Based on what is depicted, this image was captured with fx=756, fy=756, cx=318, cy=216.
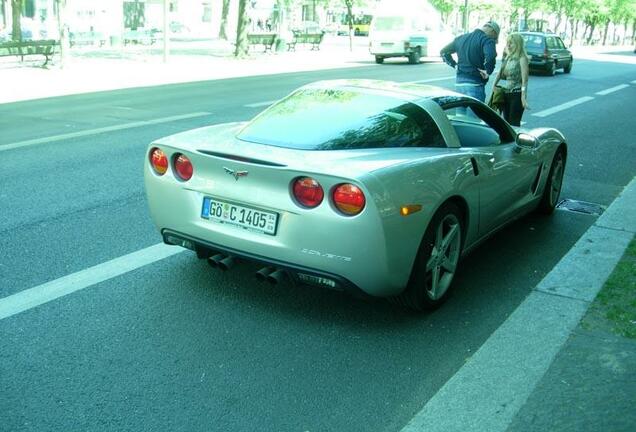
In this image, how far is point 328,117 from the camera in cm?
491

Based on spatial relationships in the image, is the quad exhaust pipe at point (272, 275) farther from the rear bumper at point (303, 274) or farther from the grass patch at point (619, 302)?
the grass patch at point (619, 302)

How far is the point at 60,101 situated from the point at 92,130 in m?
4.50

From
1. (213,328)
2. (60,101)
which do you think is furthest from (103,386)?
(60,101)

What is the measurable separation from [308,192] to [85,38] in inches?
1270

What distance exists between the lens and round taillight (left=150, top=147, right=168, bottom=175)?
473 centimetres

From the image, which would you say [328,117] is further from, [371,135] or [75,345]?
[75,345]

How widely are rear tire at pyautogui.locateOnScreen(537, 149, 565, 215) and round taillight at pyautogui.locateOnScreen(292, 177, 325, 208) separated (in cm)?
334

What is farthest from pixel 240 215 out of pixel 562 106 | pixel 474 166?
pixel 562 106

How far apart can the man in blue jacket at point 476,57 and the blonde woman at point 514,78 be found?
230mm

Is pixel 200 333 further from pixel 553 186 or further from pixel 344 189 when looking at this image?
pixel 553 186

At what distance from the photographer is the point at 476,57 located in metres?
9.72

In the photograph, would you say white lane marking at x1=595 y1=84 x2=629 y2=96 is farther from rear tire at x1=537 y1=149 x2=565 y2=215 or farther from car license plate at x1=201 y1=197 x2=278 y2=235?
car license plate at x1=201 y1=197 x2=278 y2=235

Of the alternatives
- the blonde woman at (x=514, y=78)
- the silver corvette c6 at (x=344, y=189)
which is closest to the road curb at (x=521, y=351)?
the silver corvette c6 at (x=344, y=189)

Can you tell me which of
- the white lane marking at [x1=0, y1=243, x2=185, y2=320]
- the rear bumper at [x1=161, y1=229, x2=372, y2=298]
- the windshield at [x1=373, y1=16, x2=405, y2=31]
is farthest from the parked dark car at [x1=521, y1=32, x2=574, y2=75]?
the rear bumper at [x1=161, y1=229, x2=372, y2=298]
